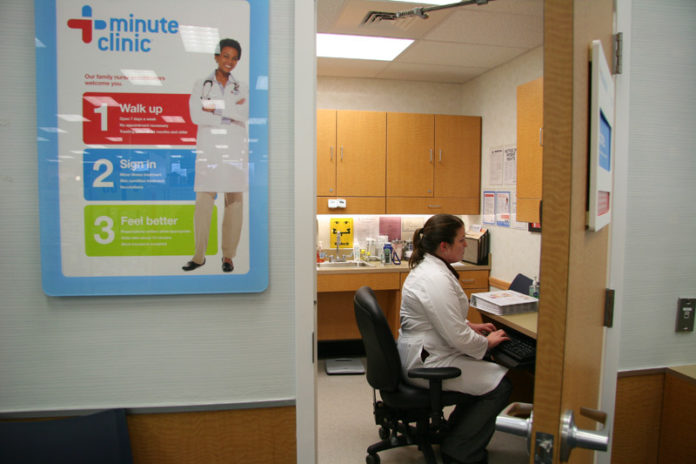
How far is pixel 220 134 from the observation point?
3.74ft

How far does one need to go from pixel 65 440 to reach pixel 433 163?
11.6ft

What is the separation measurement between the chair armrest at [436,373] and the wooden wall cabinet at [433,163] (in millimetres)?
2101

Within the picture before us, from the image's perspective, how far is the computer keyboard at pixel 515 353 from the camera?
2.05 m

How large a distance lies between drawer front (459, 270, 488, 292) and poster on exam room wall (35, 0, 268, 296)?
3055 millimetres

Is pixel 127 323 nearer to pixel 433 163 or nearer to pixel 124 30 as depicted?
pixel 124 30

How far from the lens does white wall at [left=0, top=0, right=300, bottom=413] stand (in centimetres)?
111

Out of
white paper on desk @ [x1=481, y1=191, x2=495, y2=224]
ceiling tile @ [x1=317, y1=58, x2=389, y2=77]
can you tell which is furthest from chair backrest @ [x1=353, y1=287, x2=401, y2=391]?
ceiling tile @ [x1=317, y1=58, x2=389, y2=77]

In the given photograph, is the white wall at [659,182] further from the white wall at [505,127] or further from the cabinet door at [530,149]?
the white wall at [505,127]

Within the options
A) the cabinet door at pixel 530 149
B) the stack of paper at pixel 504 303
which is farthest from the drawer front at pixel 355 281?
the cabinet door at pixel 530 149

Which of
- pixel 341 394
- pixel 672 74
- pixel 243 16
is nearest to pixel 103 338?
pixel 243 16

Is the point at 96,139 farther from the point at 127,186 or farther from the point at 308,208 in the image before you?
the point at 308,208

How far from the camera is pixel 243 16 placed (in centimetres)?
114

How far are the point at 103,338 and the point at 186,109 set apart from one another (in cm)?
68

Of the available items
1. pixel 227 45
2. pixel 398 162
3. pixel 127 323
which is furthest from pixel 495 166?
pixel 127 323
